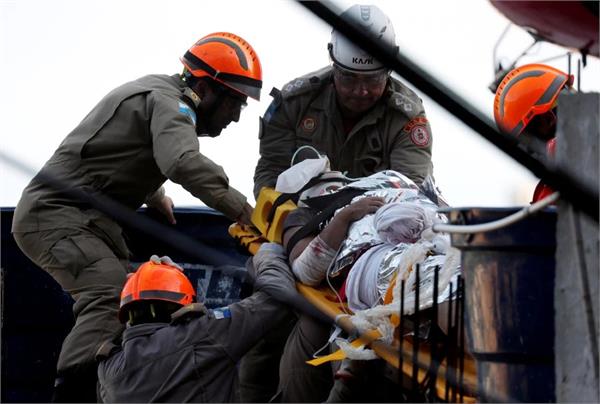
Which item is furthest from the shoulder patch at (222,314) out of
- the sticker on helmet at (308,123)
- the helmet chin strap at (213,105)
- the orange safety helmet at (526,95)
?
the sticker on helmet at (308,123)

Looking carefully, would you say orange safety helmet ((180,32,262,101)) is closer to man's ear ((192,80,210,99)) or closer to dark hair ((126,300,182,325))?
man's ear ((192,80,210,99))

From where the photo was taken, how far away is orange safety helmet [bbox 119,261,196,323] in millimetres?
5332

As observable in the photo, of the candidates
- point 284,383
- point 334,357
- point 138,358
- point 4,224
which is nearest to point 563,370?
point 334,357

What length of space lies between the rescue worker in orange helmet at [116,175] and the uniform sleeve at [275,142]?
15.7 inches

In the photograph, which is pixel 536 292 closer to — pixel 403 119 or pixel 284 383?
pixel 284 383

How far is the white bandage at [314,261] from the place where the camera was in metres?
5.23

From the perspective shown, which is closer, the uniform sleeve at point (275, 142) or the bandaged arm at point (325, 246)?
the bandaged arm at point (325, 246)

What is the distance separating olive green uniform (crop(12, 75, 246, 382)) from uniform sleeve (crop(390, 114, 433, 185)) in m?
1.08

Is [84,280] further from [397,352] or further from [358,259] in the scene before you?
[397,352]

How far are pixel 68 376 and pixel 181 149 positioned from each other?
1.16 meters

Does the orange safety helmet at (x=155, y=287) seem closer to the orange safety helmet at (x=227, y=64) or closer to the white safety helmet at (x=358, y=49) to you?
the orange safety helmet at (x=227, y=64)

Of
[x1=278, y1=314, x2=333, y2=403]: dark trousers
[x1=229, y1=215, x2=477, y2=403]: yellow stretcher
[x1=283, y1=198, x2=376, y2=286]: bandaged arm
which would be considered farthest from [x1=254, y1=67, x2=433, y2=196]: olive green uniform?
[x1=229, y1=215, x2=477, y2=403]: yellow stretcher

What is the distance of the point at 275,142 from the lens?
7.03m

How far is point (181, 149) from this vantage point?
Answer: 19.6 ft
